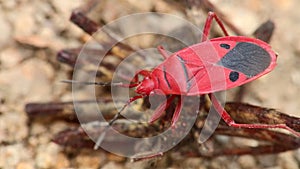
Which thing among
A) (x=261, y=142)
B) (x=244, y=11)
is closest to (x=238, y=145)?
(x=261, y=142)

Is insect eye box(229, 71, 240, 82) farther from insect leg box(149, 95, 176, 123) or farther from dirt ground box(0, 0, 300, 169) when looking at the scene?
dirt ground box(0, 0, 300, 169)

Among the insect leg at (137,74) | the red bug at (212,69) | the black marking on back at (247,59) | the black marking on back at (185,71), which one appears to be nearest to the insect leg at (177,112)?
the red bug at (212,69)

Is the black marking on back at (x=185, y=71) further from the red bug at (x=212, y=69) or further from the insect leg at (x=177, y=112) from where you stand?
the insect leg at (x=177, y=112)

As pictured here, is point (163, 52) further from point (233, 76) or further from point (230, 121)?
point (230, 121)

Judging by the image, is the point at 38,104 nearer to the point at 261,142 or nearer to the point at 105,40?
the point at 105,40

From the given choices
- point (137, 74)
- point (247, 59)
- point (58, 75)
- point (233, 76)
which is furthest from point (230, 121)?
point (58, 75)

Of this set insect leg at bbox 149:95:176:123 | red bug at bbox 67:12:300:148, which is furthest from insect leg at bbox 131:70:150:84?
insect leg at bbox 149:95:176:123
